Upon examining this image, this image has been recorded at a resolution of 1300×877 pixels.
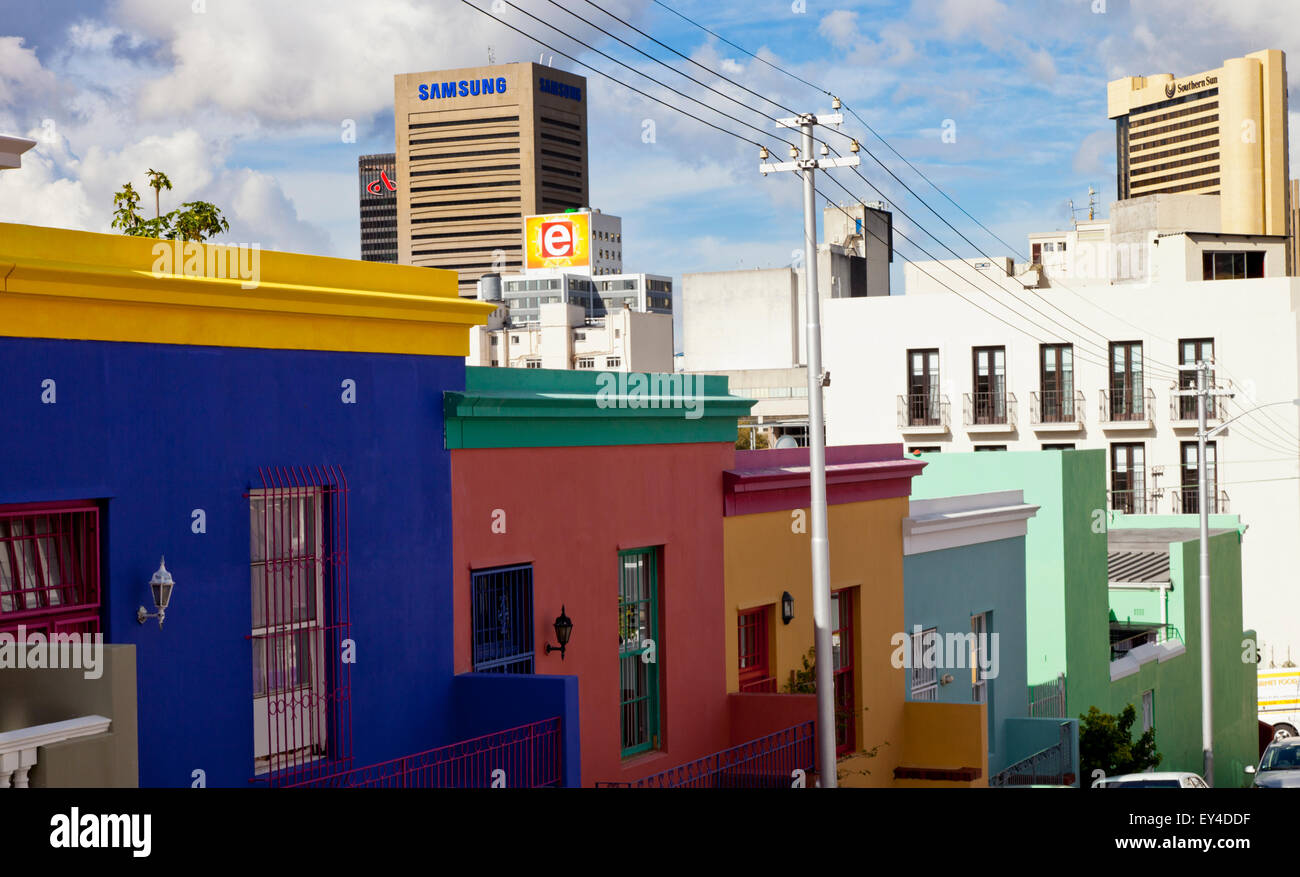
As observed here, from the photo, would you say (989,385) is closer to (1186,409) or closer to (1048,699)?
(1186,409)

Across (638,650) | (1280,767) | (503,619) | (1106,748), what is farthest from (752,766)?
(1280,767)

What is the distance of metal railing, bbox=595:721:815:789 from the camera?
14.7 meters

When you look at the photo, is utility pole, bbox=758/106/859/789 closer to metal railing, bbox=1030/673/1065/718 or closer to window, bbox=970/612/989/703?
window, bbox=970/612/989/703

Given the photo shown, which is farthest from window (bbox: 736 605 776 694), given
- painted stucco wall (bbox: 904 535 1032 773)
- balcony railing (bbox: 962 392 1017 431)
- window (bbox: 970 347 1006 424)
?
window (bbox: 970 347 1006 424)

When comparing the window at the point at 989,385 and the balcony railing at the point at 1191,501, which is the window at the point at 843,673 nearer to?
the balcony railing at the point at 1191,501

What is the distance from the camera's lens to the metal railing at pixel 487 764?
11.8m

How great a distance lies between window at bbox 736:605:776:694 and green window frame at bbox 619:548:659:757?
1.97m

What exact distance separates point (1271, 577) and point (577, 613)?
153 feet

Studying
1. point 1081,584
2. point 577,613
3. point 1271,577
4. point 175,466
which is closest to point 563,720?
point 577,613

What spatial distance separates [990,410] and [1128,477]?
5830 mm

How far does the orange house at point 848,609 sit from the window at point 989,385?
3842 cm

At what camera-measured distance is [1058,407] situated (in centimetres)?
5747

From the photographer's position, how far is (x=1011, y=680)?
80.3ft
